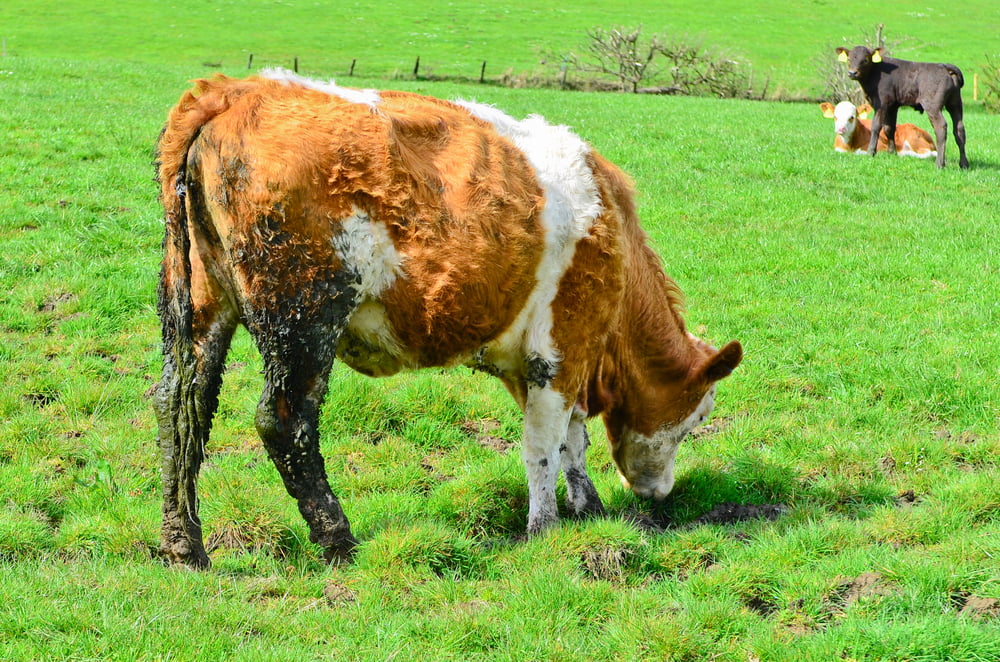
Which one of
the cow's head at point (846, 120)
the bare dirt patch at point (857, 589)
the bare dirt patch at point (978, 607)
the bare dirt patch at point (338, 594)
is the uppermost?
the cow's head at point (846, 120)

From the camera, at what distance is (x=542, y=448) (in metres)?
6.45

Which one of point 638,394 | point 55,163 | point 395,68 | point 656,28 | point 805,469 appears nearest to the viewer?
point 638,394

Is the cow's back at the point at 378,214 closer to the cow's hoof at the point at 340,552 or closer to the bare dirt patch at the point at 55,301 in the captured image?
the cow's hoof at the point at 340,552

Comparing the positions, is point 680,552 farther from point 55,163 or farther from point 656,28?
point 656,28

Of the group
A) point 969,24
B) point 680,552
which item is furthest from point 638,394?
point 969,24

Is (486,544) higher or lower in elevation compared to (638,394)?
lower

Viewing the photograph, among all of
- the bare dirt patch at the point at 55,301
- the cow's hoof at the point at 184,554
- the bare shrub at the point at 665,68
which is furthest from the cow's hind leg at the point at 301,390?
the bare shrub at the point at 665,68

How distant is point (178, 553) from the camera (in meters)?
5.65

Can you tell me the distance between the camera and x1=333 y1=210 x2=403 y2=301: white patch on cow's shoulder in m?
5.48

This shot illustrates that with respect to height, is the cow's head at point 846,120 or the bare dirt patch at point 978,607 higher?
the cow's head at point 846,120

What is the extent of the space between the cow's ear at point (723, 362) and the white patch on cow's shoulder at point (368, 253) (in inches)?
94.3

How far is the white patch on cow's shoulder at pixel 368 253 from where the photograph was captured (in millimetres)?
5477

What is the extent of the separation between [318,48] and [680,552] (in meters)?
50.8

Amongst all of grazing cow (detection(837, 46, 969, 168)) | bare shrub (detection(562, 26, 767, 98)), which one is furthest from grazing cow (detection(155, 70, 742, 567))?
bare shrub (detection(562, 26, 767, 98))
